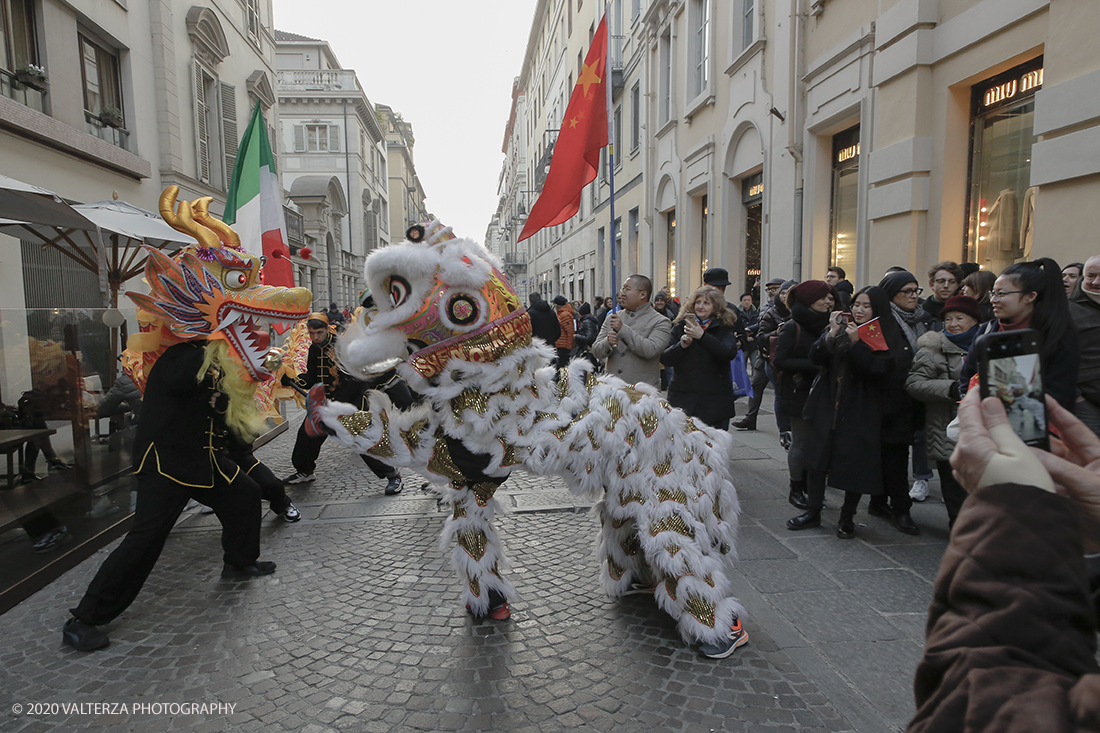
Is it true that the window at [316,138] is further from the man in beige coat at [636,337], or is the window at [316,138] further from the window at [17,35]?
the man in beige coat at [636,337]

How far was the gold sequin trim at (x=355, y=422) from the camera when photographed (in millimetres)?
2762

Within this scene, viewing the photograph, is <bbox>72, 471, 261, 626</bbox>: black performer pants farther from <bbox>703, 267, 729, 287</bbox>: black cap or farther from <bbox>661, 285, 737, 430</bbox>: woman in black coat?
<bbox>703, 267, 729, 287</bbox>: black cap

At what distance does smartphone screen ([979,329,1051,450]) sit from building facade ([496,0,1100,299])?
533 cm

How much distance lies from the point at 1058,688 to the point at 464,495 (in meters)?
2.49

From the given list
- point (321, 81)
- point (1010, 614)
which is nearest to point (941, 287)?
point (1010, 614)

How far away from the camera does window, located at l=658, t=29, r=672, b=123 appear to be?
1584 centimetres

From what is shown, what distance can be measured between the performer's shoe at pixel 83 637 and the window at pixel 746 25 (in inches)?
483

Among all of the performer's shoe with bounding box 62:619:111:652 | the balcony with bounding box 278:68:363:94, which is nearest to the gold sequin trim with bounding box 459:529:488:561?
the performer's shoe with bounding box 62:619:111:652

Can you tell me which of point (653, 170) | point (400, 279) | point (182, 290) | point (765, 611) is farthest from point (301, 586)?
point (653, 170)

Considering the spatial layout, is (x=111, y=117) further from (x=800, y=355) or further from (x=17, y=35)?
(x=800, y=355)

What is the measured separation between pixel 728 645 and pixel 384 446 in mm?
1801

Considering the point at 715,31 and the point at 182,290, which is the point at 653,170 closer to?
the point at 715,31

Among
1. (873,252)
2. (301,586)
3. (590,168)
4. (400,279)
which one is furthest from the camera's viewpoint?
(873,252)

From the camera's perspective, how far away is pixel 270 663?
2822 millimetres
